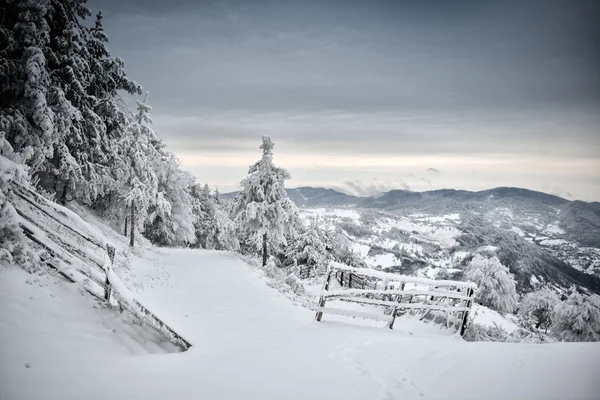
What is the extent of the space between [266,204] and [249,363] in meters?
19.7

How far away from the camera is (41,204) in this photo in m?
6.66

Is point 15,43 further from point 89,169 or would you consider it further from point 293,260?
point 293,260

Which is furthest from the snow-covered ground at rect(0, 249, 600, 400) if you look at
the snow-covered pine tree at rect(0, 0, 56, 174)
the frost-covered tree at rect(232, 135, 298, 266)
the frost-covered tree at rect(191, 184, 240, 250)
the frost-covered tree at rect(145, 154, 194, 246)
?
the frost-covered tree at rect(191, 184, 240, 250)

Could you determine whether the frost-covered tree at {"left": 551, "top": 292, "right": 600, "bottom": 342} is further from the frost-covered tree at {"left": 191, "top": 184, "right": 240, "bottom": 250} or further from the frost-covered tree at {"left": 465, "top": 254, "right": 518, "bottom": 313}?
the frost-covered tree at {"left": 191, "top": 184, "right": 240, "bottom": 250}

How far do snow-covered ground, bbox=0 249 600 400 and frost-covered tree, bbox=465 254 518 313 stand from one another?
42.8 m

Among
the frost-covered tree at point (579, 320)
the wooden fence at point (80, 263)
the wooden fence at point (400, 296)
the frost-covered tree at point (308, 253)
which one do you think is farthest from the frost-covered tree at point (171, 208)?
the frost-covered tree at point (579, 320)

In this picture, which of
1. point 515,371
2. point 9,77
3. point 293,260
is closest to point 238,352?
point 515,371

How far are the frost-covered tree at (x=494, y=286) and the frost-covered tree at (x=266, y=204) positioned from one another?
32526mm

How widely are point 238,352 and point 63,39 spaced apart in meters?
15.3

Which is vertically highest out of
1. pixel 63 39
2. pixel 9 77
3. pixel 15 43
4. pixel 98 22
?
pixel 98 22

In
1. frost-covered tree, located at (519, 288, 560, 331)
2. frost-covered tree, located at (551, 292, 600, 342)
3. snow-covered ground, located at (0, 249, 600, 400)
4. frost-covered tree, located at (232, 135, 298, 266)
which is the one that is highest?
frost-covered tree, located at (232, 135, 298, 266)

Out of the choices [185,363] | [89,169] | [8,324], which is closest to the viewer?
[8,324]

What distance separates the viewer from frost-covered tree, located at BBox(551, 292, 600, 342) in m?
24.4

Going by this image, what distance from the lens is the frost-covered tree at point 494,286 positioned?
42.9 meters
